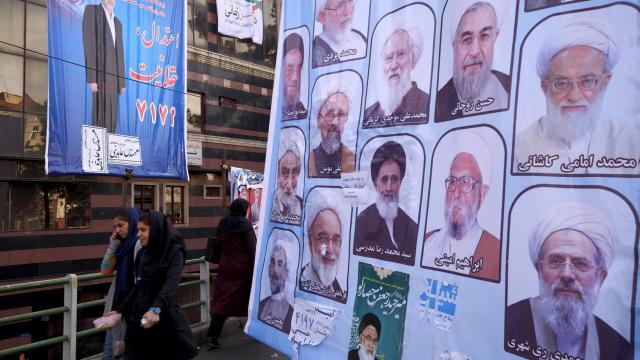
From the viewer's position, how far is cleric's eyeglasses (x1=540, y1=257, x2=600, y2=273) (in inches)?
70.3

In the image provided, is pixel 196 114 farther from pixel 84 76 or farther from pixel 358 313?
pixel 358 313

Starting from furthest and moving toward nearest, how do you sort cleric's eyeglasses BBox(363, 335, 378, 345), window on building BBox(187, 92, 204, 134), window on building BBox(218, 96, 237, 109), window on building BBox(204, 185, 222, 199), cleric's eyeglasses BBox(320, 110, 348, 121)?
window on building BBox(218, 96, 237, 109), window on building BBox(204, 185, 222, 199), window on building BBox(187, 92, 204, 134), cleric's eyeglasses BBox(320, 110, 348, 121), cleric's eyeglasses BBox(363, 335, 378, 345)

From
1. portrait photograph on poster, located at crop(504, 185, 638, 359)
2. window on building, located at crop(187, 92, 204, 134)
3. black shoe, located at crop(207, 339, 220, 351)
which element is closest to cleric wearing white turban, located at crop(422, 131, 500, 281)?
portrait photograph on poster, located at crop(504, 185, 638, 359)

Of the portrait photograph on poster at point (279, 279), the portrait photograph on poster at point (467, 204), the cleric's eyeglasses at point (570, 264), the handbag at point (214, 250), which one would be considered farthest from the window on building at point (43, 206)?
the cleric's eyeglasses at point (570, 264)

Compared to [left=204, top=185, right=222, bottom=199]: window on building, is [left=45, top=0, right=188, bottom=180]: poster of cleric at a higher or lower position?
higher

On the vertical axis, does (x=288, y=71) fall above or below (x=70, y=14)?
below

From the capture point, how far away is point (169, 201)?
1468cm

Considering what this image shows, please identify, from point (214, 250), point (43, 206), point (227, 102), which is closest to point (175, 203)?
point (227, 102)

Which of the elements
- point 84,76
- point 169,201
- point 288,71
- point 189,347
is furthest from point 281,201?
point 169,201

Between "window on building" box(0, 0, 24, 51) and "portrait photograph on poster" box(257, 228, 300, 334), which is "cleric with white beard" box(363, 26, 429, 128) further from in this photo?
"window on building" box(0, 0, 24, 51)

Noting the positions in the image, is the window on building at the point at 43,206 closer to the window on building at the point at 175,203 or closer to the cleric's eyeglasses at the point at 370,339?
the window on building at the point at 175,203

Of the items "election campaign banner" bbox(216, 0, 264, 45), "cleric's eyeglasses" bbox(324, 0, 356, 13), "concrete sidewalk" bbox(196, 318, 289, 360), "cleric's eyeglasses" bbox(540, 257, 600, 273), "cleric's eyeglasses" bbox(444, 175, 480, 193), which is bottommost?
"concrete sidewalk" bbox(196, 318, 289, 360)

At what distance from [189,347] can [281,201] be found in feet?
3.92

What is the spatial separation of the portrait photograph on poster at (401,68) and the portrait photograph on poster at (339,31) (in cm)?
14
